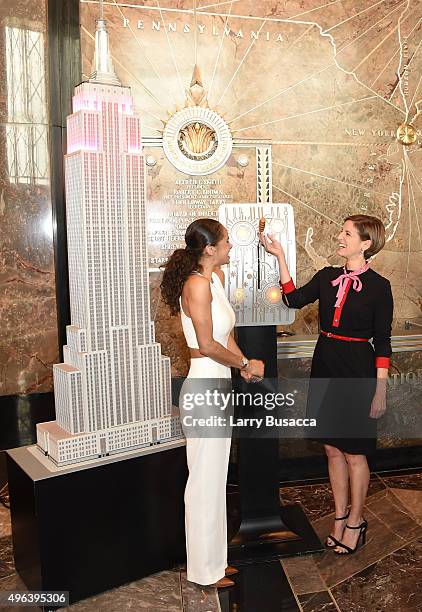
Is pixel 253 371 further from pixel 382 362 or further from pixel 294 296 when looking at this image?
pixel 382 362

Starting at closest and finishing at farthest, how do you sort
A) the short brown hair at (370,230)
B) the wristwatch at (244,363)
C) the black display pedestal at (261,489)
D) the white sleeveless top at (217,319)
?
1. the white sleeveless top at (217,319)
2. the wristwatch at (244,363)
3. the short brown hair at (370,230)
4. the black display pedestal at (261,489)

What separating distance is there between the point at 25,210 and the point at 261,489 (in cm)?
238

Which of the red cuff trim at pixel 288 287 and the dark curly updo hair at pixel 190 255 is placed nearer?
the dark curly updo hair at pixel 190 255

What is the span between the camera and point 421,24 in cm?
461

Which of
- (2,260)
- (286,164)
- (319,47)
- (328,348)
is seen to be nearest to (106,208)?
(328,348)

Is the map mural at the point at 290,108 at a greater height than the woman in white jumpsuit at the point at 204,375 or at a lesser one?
greater

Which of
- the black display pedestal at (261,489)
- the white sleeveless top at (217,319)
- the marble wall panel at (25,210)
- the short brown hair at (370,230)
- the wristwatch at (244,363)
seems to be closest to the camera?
the white sleeveless top at (217,319)

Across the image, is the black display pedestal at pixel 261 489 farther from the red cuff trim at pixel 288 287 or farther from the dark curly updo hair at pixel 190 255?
the dark curly updo hair at pixel 190 255

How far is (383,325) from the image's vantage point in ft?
10.5

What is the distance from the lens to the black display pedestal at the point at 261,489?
10.9 feet

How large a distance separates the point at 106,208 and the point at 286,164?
1.96 meters

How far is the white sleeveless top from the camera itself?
2.92 metres

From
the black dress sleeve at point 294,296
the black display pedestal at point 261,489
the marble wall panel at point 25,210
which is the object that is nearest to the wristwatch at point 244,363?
the black display pedestal at point 261,489

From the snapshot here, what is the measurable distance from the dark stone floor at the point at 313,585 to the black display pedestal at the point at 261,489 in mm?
96
